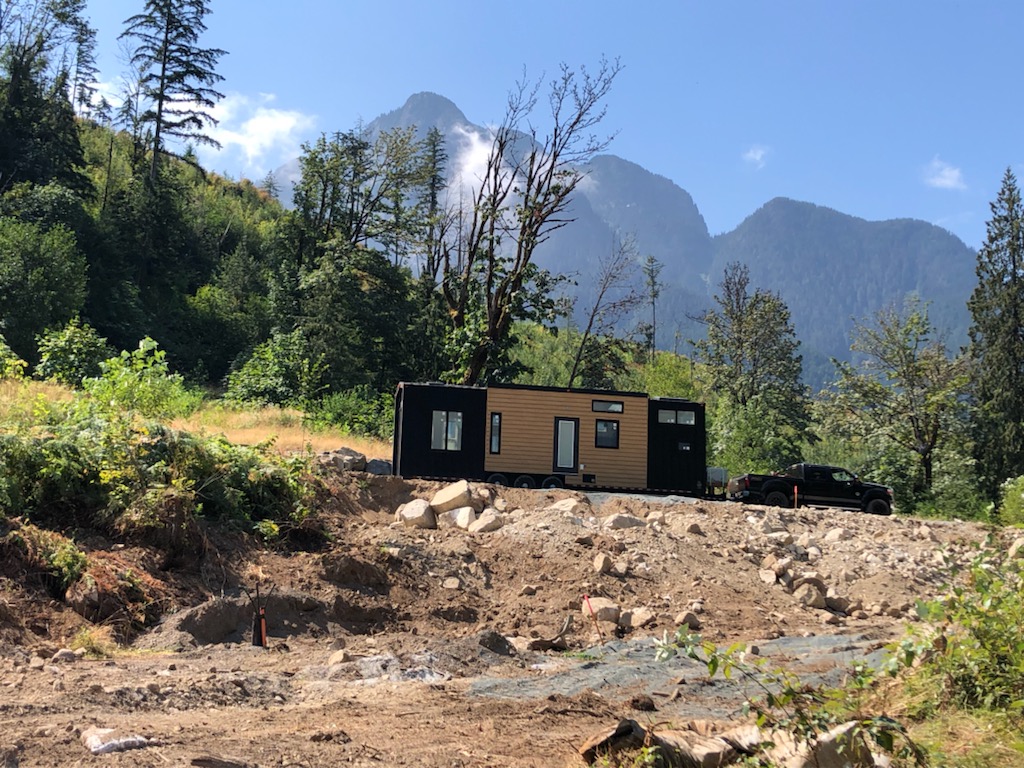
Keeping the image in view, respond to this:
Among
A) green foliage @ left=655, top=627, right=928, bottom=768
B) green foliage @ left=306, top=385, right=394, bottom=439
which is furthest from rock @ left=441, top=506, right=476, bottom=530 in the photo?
green foliage @ left=306, top=385, right=394, bottom=439

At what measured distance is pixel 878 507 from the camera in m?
24.8

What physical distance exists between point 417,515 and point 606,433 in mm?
8013

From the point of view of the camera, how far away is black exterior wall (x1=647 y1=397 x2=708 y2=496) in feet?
77.6

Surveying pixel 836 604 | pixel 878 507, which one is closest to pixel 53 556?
pixel 836 604

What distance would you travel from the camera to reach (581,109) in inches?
1412

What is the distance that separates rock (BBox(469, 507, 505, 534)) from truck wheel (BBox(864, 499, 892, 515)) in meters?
12.8

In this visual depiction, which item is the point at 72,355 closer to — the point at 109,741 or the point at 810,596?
the point at 810,596

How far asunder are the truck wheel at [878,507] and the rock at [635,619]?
1380 cm

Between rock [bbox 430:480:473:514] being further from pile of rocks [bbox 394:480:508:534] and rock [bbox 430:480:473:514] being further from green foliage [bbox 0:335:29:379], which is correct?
green foliage [bbox 0:335:29:379]

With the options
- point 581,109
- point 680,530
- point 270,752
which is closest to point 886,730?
point 270,752

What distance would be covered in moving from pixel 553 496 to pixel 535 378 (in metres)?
37.9

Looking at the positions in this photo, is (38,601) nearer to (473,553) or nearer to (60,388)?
(473,553)

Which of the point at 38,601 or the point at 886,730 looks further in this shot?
the point at 38,601

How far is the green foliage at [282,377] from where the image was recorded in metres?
38.9
